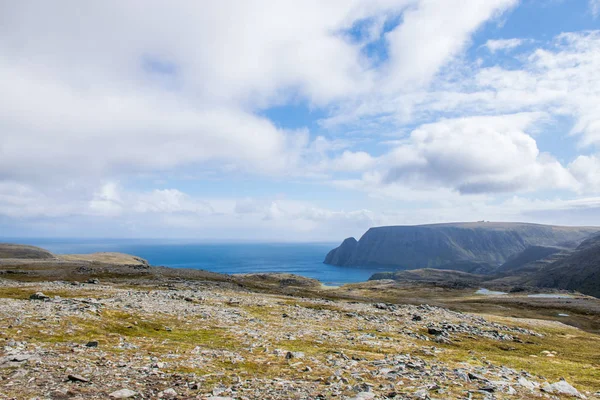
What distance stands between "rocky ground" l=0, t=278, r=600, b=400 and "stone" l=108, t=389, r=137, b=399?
4 cm

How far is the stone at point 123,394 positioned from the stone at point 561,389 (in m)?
18.4

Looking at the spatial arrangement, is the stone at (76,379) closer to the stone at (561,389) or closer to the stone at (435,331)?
the stone at (561,389)

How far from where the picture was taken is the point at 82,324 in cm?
2359

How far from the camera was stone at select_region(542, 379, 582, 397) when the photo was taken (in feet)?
54.9

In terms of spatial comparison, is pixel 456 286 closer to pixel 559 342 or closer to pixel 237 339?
pixel 559 342

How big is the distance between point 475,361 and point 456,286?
136 m

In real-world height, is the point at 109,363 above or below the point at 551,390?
above

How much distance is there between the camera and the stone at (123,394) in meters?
12.7

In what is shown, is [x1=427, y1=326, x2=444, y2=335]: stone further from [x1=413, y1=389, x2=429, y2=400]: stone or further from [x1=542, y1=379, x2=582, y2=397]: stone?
[x1=413, y1=389, x2=429, y2=400]: stone

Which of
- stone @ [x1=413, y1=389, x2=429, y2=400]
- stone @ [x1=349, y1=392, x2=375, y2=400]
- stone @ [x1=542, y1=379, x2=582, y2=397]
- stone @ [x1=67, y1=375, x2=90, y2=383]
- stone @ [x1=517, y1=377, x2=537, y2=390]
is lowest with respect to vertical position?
stone @ [x1=542, y1=379, x2=582, y2=397]

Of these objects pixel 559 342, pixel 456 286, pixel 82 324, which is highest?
pixel 82 324

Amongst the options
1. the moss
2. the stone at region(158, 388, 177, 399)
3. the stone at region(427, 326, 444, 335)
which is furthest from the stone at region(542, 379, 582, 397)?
the stone at region(158, 388, 177, 399)

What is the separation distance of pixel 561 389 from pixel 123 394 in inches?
779

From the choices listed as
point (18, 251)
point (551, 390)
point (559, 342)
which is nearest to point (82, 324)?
point (551, 390)
